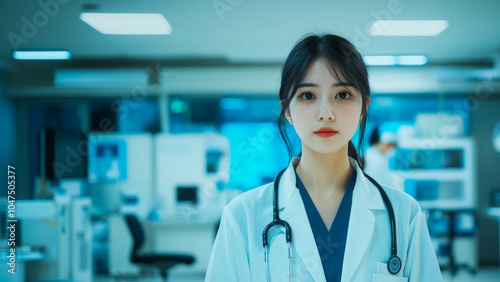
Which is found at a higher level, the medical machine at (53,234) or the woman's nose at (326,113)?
the woman's nose at (326,113)

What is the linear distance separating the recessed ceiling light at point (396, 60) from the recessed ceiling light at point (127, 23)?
3163 millimetres

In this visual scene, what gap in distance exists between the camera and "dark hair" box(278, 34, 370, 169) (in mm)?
1093

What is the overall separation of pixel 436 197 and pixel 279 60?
133 inches

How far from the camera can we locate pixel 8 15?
4.34 metres

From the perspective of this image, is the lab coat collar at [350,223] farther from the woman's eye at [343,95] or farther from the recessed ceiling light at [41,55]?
the recessed ceiling light at [41,55]

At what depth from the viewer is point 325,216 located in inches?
48.1

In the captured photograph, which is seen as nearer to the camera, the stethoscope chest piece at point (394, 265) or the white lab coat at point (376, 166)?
the stethoscope chest piece at point (394, 265)

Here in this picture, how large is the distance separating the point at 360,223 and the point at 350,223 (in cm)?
3

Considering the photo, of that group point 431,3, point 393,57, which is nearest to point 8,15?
point 431,3

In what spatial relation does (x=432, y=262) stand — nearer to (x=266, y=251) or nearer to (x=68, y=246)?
(x=266, y=251)

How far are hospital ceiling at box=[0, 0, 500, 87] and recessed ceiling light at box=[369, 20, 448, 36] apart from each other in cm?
10

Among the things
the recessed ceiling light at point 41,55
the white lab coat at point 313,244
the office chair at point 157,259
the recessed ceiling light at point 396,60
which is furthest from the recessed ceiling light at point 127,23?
the white lab coat at point 313,244

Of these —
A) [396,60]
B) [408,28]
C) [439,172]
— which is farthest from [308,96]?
[439,172]

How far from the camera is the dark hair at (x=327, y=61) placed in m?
1.09
